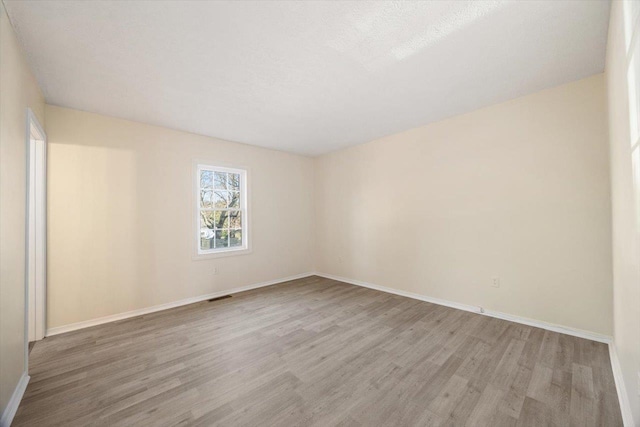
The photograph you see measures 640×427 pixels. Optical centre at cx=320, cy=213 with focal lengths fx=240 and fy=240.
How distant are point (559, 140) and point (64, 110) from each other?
5717 mm

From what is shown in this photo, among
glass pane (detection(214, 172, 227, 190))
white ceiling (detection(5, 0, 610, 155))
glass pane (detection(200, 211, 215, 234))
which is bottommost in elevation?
glass pane (detection(200, 211, 215, 234))

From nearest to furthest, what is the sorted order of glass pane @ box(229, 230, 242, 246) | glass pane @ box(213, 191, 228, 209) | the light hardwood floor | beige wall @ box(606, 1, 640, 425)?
beige wall @ box(606, 1, 640, 425)
the light hardwood floor
glass pane @ box(213, 191, 228, 209)
glass pane @ box(229, 230, 242, 246)

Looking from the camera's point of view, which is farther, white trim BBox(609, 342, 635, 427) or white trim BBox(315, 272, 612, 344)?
white trim BBox(315, 272, 612, 344)

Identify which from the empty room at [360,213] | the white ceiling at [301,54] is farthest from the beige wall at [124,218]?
the white ceiling at [301,54]

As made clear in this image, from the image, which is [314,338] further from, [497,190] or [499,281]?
[497,190]

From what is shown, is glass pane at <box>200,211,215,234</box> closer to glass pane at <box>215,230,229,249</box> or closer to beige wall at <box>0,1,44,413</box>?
glass pane at <box>215,230,229,249</box>

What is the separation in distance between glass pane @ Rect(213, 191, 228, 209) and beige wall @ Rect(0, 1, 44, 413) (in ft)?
7.67

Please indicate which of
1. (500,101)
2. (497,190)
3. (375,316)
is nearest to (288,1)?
(500,101)

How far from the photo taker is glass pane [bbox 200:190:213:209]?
4062 mm

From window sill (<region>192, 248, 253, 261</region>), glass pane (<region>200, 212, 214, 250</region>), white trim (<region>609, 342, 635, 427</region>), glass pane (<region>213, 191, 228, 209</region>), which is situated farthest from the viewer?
glass pane (<region>213, 191, 228, 209</region>)

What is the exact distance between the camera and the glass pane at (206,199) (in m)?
4.06

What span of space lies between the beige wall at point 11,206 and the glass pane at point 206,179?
2121 mm

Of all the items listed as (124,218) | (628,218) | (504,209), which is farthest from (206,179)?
(628,218)

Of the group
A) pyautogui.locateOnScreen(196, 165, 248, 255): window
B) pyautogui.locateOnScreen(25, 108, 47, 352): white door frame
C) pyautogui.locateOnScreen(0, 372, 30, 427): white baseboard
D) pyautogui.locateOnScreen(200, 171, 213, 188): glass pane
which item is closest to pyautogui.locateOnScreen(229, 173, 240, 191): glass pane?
pyautogui.locateOnScreen(196, 165, 248, 255): window
